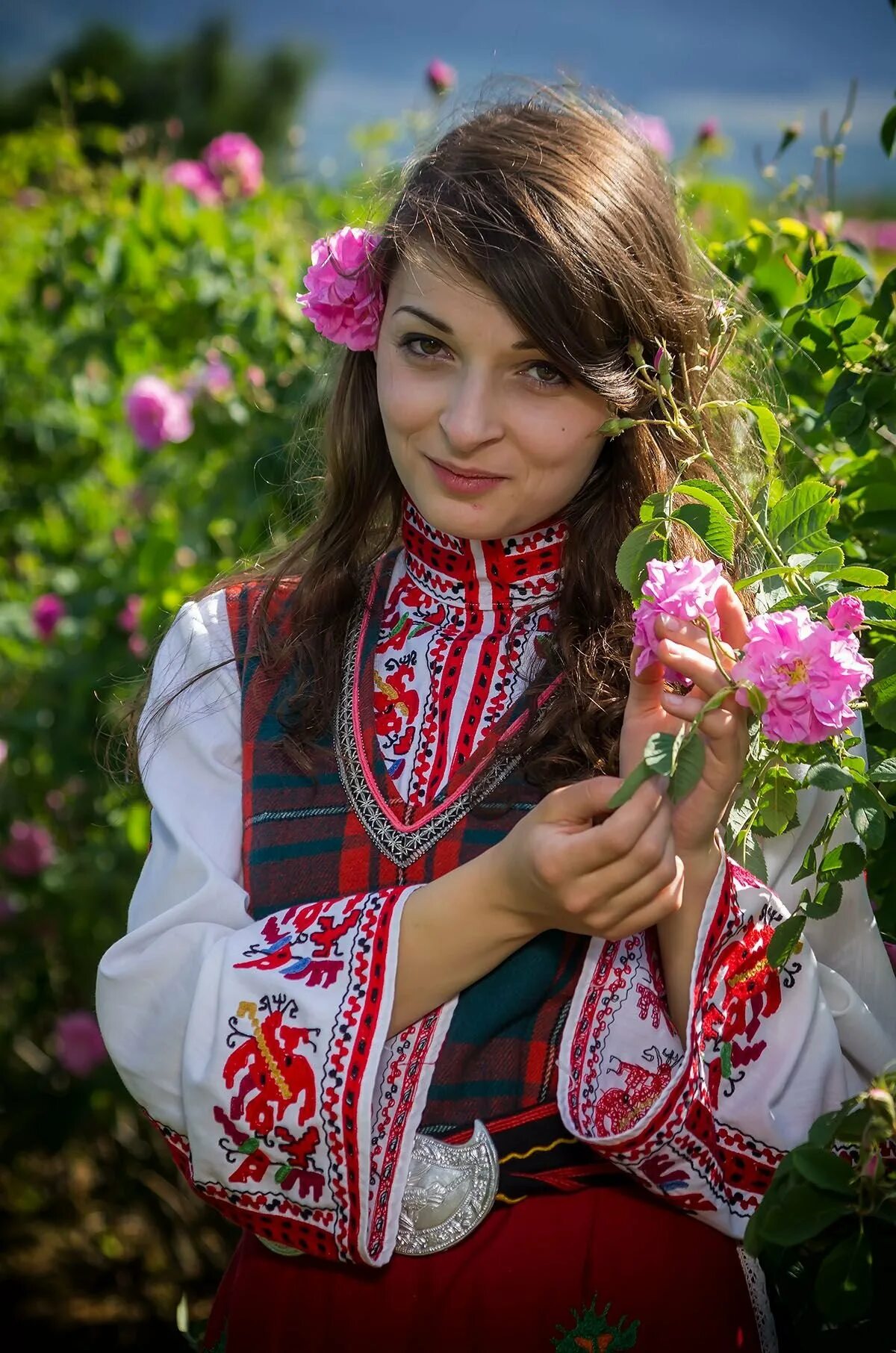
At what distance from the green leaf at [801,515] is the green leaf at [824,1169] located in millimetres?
462

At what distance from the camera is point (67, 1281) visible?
2.75 m

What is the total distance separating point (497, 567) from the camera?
4.82 feet

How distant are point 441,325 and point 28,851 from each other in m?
1.84

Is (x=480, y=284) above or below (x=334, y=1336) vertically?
above

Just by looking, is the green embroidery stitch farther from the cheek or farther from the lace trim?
the cheek

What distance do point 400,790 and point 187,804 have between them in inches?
8.8

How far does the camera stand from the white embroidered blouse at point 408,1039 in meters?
1.24

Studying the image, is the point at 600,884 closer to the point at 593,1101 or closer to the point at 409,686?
the point at 593,1101

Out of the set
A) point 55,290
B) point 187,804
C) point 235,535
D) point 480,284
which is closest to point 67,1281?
point 235,535

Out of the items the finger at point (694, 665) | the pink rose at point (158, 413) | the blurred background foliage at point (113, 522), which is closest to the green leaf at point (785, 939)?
the finger at point (694, 665)

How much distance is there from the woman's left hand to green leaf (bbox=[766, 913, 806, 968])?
0.10 metres

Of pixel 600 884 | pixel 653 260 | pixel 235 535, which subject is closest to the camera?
pixel 600 884

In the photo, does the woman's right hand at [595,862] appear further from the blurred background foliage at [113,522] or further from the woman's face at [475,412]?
the blurred background foliage at [113,522]

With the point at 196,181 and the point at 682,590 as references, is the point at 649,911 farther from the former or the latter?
the point at 196,181
